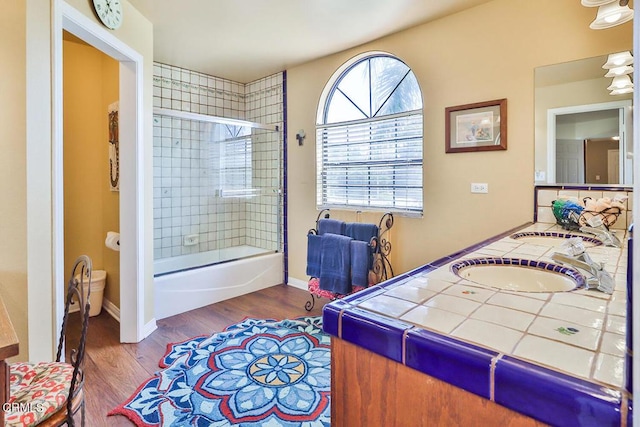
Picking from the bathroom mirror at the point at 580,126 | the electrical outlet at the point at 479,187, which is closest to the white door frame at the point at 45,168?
the electrical outlet at the point at 479,187

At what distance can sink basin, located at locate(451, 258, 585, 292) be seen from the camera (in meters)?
1.19

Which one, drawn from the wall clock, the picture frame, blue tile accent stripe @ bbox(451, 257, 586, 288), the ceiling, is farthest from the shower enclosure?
blue tile accent stripe @ bbox(451, 257, 586, 288)

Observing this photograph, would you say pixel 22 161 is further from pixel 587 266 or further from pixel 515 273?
pixel 587 266

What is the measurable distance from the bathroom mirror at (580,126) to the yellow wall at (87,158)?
350 cm

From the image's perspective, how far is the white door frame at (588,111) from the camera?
1853mm

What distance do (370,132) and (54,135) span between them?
2.46 m

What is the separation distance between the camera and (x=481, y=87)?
251cm

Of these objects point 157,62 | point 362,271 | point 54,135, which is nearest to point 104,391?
point 54,135

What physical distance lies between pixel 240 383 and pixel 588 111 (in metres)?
2.65

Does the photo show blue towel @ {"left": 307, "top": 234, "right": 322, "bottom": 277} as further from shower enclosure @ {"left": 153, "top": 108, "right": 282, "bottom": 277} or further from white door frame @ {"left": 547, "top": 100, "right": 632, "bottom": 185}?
white door frame @ {"left": 547, "top": 100, "right": 632, "bottom": 185}

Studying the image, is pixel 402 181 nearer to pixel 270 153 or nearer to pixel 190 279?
pixel 270 153

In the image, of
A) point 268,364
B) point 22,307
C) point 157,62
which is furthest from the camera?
point 157,62

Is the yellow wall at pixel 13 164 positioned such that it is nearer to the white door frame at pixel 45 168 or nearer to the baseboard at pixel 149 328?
the white door frame at pixel 45 168

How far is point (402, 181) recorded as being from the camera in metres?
3.09
